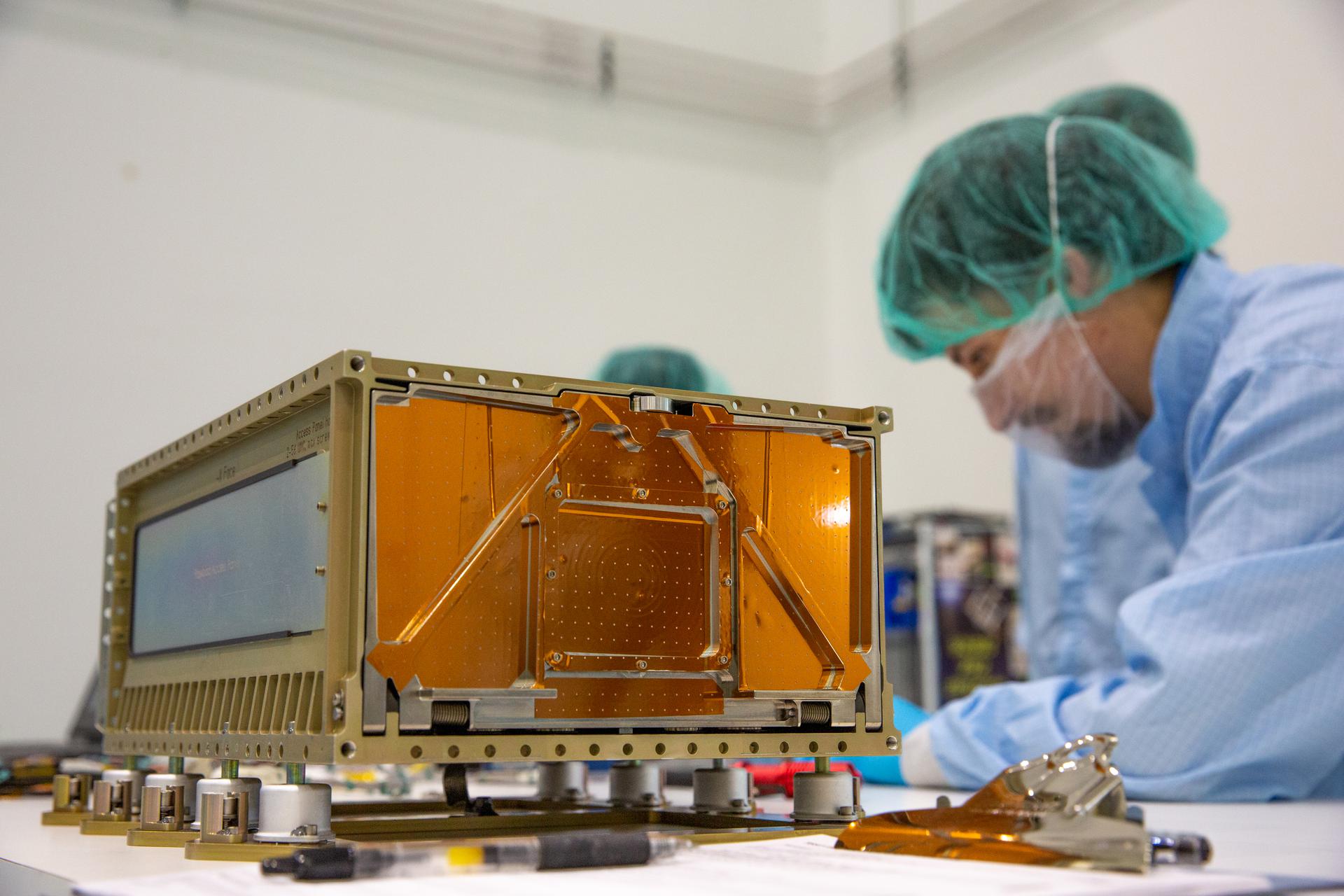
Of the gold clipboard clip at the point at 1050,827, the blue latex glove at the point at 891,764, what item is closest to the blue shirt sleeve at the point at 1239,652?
the blue latex glove at the point at 891,764

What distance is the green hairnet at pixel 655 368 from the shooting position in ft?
12.4

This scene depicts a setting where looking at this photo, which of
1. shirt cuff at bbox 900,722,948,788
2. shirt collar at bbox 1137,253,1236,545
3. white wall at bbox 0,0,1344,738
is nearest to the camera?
shirt cuff at bbox 900,722,948,788

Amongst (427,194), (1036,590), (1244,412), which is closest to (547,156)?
(427,194)

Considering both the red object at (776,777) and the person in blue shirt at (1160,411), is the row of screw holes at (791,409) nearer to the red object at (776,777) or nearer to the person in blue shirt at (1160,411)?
the red object at (776,777)

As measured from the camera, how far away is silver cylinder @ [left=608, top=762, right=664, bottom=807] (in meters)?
1.36

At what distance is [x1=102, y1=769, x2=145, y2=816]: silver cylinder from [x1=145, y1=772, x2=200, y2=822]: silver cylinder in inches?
3.3

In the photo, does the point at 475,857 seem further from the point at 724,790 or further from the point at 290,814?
the point at 724,790

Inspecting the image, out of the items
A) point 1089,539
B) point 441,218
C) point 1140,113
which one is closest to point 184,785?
point 1089,539

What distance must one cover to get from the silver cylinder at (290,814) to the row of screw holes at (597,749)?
7cm

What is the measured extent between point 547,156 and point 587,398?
293 cm

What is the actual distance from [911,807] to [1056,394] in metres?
1.29

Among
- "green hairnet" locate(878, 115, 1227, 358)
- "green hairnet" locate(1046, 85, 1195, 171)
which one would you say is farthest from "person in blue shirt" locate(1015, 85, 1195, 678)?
"green hairnet" locate(878, 115, 1227, 358)

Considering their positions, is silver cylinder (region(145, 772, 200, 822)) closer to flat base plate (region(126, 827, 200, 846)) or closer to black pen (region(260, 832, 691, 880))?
flat base plate (region(126, 827, 200, 846))

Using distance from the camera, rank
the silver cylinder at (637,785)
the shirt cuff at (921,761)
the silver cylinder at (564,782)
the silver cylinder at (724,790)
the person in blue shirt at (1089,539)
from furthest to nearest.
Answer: the person in blue shirt at (1089,539) < the shirt cuff at (921,761) < the silver cylinder at (564,782) < the silver cylinder at (637,785) < the silver cylinder at (724,790)
